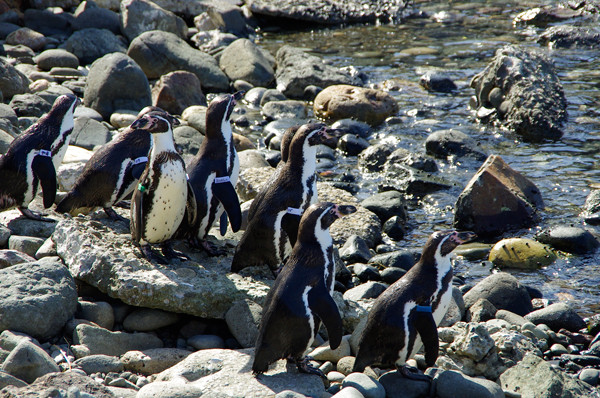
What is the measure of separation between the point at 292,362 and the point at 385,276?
7.94 feet

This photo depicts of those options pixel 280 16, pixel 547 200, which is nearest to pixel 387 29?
pixel 280 16

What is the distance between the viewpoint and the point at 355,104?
12.7 metres

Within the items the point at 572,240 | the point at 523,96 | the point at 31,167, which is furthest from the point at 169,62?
the point at 572,240

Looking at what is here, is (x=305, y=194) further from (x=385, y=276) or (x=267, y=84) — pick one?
(x=267, y=84)

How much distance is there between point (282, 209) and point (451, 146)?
5.52 meters

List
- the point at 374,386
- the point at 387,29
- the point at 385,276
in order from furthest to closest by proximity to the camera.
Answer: the point at 387,29, the point at 385,276, the point at 374,386

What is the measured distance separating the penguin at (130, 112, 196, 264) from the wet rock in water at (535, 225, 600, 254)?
4.54 m

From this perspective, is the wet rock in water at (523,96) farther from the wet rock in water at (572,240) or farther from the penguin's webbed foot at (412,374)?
the penguin's webbed foot at (412,374)

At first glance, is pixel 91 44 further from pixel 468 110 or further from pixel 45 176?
pixel 45 176

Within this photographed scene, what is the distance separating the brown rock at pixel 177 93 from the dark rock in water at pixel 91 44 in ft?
9.12

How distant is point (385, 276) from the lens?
7293 mm

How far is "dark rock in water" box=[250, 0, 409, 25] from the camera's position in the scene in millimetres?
19844

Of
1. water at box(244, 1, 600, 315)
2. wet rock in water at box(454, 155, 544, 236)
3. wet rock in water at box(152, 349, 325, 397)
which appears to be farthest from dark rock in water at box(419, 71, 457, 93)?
wet rock in water at box(152, 349, 325, 397)

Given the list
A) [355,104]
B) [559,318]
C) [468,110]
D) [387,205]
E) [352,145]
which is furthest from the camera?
[468,110]
